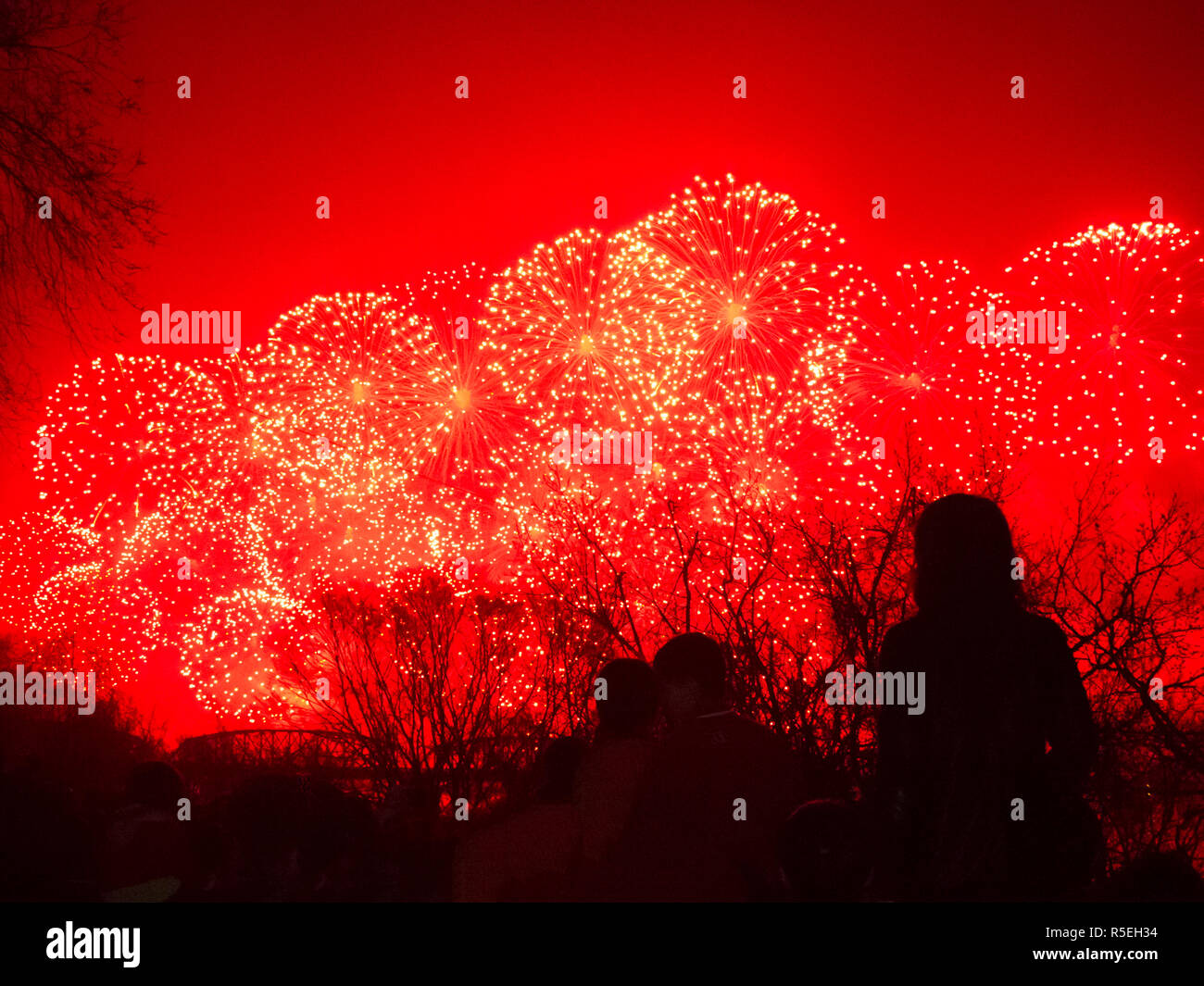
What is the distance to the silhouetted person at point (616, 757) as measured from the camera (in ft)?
15.1

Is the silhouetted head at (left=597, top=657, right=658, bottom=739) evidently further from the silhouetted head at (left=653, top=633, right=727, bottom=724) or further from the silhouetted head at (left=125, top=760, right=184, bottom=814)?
the silhouetted head at (left=125, top=760, right=184, bottom=814)

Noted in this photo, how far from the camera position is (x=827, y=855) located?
3.40 meters

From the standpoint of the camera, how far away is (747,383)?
66.0 ft

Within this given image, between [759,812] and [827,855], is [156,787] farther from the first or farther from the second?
[827,855]

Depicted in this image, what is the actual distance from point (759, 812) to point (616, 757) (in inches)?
33.9

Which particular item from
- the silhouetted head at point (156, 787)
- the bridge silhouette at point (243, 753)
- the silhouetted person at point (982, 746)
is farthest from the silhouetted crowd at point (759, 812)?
the bridge silhouette at point (243, 753)

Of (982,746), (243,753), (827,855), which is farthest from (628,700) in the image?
(243,753)

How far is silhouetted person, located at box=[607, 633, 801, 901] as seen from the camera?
12.7 feet

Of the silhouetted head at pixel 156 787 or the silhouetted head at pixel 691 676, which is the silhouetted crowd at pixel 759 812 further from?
the silhouetted head at pixel 156 787

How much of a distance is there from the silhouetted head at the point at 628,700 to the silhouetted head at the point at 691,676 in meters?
0.37

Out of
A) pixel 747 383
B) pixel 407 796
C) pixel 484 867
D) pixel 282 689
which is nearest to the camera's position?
pixel 484 867
